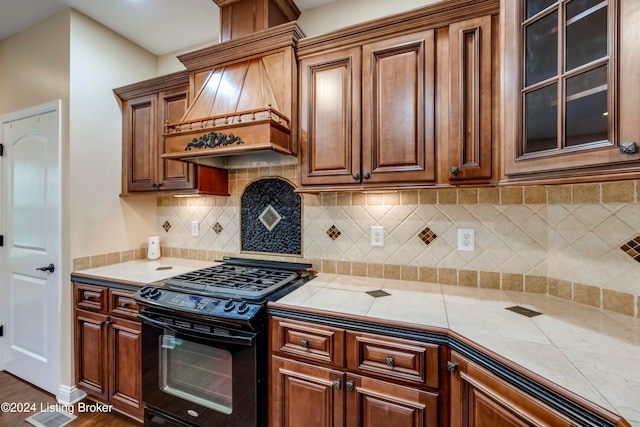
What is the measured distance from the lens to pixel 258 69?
178 centimetres

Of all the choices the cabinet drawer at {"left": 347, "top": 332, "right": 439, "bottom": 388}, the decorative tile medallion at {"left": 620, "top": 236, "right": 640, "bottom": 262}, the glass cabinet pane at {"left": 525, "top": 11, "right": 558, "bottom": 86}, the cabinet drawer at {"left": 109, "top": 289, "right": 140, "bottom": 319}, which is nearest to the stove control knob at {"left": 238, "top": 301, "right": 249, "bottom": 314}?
the cabinet drawer at {"left": 347, "top": 332, "right": 439, "bottom": 388}

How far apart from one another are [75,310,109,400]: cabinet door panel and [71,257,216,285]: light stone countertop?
0.29 m

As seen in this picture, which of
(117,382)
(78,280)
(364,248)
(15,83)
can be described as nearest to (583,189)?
(364,248)

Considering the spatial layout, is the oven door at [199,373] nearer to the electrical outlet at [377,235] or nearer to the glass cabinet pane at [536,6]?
the electrical outlet at [377,235]

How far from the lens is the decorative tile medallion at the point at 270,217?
2.19 metres

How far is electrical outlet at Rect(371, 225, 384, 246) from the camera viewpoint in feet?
6.18

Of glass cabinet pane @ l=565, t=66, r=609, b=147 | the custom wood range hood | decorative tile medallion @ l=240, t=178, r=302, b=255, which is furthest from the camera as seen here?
decorative tile medallion @ l=240, t=178, r=302, b=255

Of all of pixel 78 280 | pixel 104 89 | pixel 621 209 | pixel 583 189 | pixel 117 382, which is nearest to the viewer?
pixel 621 209

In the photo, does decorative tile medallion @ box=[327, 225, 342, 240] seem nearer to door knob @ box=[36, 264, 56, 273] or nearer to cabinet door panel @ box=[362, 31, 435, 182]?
cabinet door panel @ box=[362, 31, 435, 182]

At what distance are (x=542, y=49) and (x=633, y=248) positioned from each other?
899 mm

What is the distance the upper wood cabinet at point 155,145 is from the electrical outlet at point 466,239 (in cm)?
177

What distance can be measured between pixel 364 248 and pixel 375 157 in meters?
0.66

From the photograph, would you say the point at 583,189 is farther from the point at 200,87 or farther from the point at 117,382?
the point at 117,382

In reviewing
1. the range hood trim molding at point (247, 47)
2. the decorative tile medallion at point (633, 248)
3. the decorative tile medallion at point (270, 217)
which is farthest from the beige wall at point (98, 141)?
the decorative tile medallion at point (633, 248)
